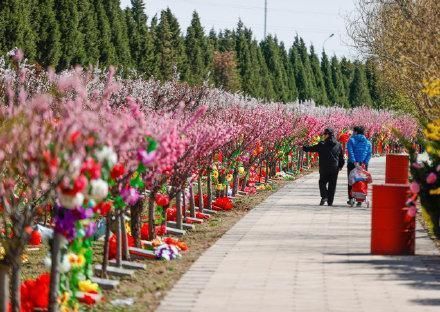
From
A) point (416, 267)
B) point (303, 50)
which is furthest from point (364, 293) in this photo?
point (303, 50)

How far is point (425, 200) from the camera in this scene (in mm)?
14734

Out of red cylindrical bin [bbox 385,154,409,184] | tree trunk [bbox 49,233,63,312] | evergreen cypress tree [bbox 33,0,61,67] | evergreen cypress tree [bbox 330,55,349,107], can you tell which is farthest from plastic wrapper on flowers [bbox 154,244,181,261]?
evergreen cypress tree [bbox 330,55,349,107]

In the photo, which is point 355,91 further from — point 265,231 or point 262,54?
point 265,231

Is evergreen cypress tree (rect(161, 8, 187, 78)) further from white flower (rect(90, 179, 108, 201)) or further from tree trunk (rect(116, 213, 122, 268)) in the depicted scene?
white flower (rect(90, 179, 108, 201))

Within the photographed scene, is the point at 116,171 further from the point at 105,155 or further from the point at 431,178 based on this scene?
the point at 431,178

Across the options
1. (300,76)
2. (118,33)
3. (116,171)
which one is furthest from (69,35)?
(300,76)

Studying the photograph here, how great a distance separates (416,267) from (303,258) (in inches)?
57.3

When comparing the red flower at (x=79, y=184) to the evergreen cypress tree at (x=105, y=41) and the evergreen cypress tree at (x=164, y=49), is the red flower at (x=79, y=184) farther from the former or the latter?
the evergreen cypress tree at (x=164, y=49)

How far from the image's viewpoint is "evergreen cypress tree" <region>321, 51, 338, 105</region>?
350 ft

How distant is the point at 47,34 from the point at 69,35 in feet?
5.25

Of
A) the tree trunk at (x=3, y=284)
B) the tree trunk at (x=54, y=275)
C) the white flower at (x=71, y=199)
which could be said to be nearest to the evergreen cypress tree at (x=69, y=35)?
the tree trunk at (x=54, y=275)

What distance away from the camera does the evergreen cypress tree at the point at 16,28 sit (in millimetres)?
48250

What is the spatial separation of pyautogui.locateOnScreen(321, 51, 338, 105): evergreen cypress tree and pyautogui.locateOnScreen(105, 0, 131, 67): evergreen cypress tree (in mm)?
43116

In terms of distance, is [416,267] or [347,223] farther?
[347,223]
